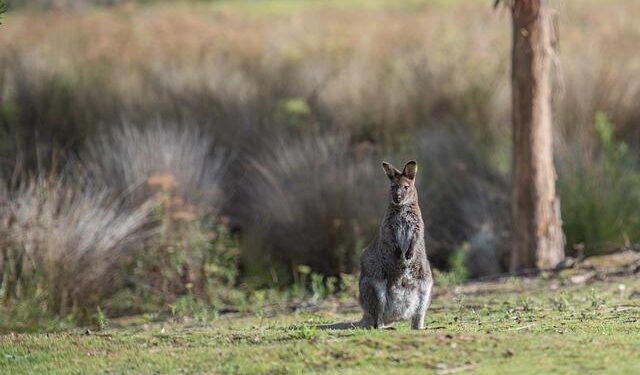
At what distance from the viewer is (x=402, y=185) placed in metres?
7.78

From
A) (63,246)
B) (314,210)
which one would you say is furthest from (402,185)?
(314,210)

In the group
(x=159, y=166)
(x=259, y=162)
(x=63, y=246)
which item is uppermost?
(x=159, y=166)

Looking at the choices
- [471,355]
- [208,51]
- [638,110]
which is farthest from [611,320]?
[208,51]

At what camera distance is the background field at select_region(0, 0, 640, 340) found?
12.1 meters

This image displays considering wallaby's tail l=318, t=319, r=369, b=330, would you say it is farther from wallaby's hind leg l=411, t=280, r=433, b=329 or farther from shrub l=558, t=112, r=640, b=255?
shrub l=558, t=112, r=640, b=255

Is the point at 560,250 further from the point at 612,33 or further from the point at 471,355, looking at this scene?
the point at 612,33

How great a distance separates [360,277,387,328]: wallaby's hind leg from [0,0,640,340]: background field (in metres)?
3.46

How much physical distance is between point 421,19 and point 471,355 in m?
18.8

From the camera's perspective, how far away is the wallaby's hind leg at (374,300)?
25.4ft

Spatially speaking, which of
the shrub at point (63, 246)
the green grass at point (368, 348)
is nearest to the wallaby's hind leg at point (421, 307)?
the green grass at point (368, 348)

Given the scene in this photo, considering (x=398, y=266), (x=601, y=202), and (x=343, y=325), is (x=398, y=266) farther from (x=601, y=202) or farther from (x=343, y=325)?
(x=601, y=202)

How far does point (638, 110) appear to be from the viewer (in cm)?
1575

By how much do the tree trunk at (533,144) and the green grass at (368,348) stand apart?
125 inches

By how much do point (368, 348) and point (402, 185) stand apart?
1.29 meters
